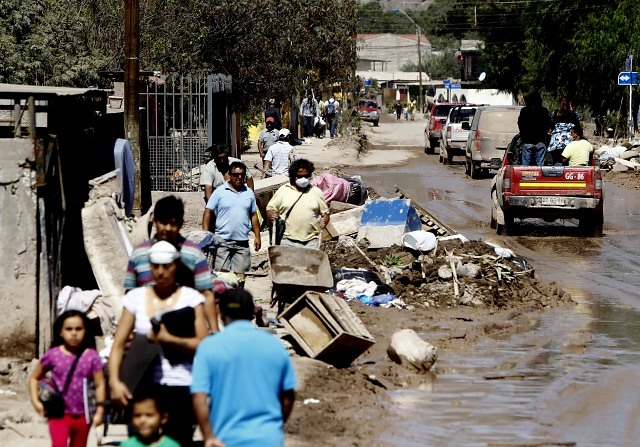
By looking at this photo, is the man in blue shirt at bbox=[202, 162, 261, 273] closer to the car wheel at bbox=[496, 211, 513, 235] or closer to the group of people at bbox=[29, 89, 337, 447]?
the group of people at bbox=[29, 89, 337, 447]

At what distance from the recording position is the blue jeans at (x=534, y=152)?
20594 mm

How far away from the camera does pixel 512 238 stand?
20188 mm

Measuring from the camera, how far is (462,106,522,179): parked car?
32.7m

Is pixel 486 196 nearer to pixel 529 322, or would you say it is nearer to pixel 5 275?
pixel 529 322

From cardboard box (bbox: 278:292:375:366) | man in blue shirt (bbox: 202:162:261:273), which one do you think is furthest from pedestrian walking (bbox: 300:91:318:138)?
cardboard box (bbox: 278:292:375:366)

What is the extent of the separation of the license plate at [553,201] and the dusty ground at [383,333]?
14.7ft

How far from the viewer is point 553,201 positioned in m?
20.1

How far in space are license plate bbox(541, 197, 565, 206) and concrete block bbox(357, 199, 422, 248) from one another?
369 centimetres

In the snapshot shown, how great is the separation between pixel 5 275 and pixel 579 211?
1258 centimetres

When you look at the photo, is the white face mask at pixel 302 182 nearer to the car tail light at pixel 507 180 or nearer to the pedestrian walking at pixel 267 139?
the car tail light at pixel 507 180

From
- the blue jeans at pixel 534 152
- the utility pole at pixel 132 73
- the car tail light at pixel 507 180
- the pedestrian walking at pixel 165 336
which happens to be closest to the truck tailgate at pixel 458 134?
the blue jeans at pixel 534 152

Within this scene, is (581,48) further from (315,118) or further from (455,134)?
(315,118)

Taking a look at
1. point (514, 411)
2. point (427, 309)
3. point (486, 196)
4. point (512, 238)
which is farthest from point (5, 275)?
point (486, 196)

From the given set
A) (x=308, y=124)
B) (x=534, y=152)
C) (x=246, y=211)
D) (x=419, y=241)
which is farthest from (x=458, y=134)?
(x=246, y=211)
